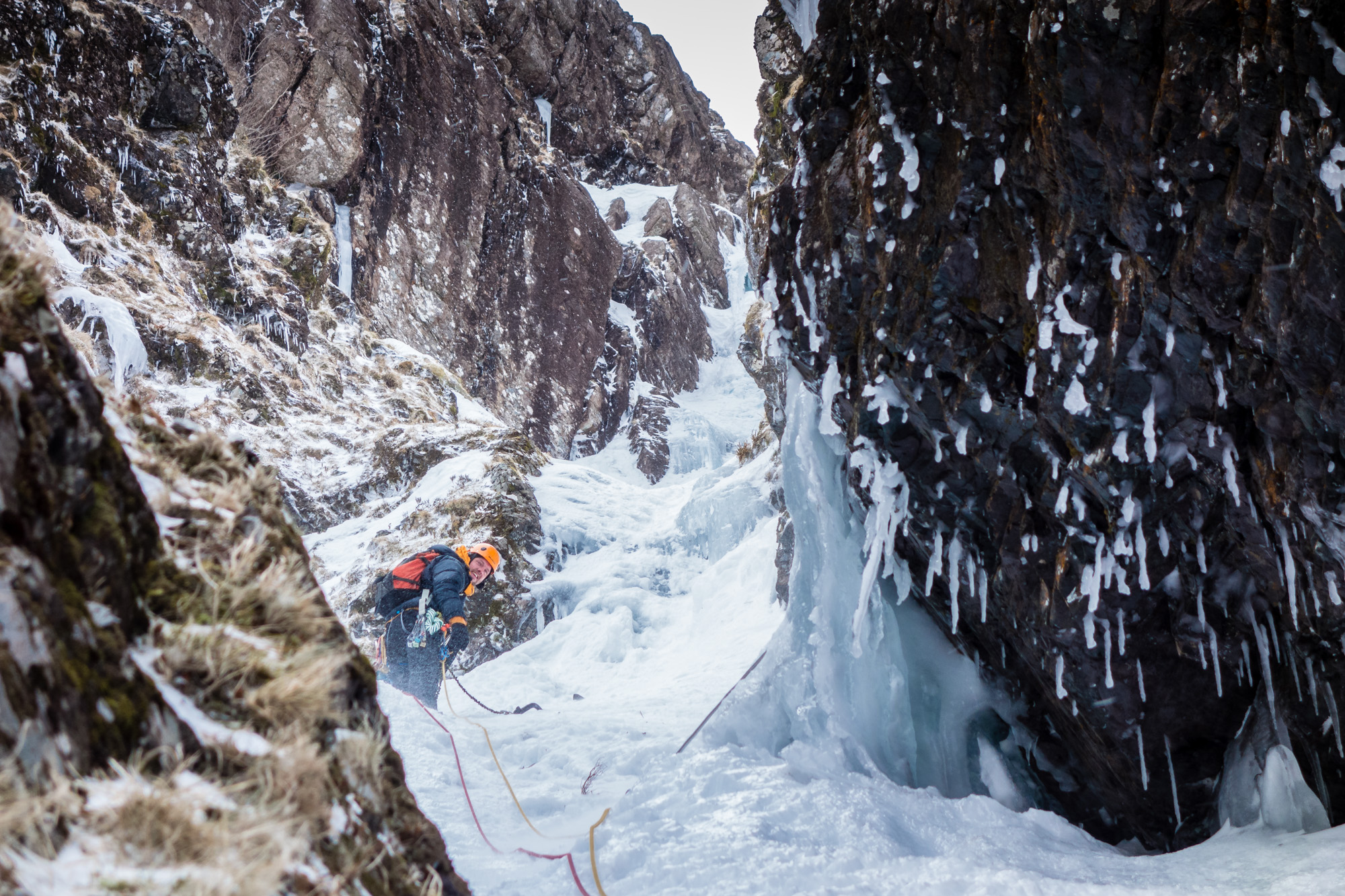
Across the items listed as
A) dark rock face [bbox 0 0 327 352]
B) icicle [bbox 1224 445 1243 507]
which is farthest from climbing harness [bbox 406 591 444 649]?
dark rock face [bbox 0 0 327 352]

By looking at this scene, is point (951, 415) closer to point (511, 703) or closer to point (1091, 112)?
point (1091, 112)

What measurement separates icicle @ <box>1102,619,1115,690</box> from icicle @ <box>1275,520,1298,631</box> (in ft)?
2.74

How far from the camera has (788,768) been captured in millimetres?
4574

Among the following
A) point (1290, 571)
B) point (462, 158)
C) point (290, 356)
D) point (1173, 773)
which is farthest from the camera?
point (462, 158)

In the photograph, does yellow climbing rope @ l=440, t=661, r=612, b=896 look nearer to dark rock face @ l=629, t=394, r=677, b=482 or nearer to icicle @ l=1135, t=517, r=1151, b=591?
icicle @ l=1135, t=517, r=1151, b=591

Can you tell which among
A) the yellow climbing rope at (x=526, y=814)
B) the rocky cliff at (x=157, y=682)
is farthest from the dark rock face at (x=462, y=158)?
the rocky cliff at (x=157, y=682)

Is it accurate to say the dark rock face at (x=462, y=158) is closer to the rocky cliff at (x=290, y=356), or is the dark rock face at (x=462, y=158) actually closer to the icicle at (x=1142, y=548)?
the rocky cliff at (x=290, y=356)

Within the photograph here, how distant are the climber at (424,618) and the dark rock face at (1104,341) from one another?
3608 millimetres

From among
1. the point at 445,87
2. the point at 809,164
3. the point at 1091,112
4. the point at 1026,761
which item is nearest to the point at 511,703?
the point at 1026,761

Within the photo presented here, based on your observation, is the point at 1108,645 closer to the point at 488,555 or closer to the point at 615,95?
the point at 488,555

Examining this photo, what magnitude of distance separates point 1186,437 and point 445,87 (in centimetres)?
2151

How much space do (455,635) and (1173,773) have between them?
5261mm

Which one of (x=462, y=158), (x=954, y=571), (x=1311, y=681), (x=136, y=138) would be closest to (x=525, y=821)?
(x=954, y=571)

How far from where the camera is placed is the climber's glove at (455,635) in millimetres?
6199
